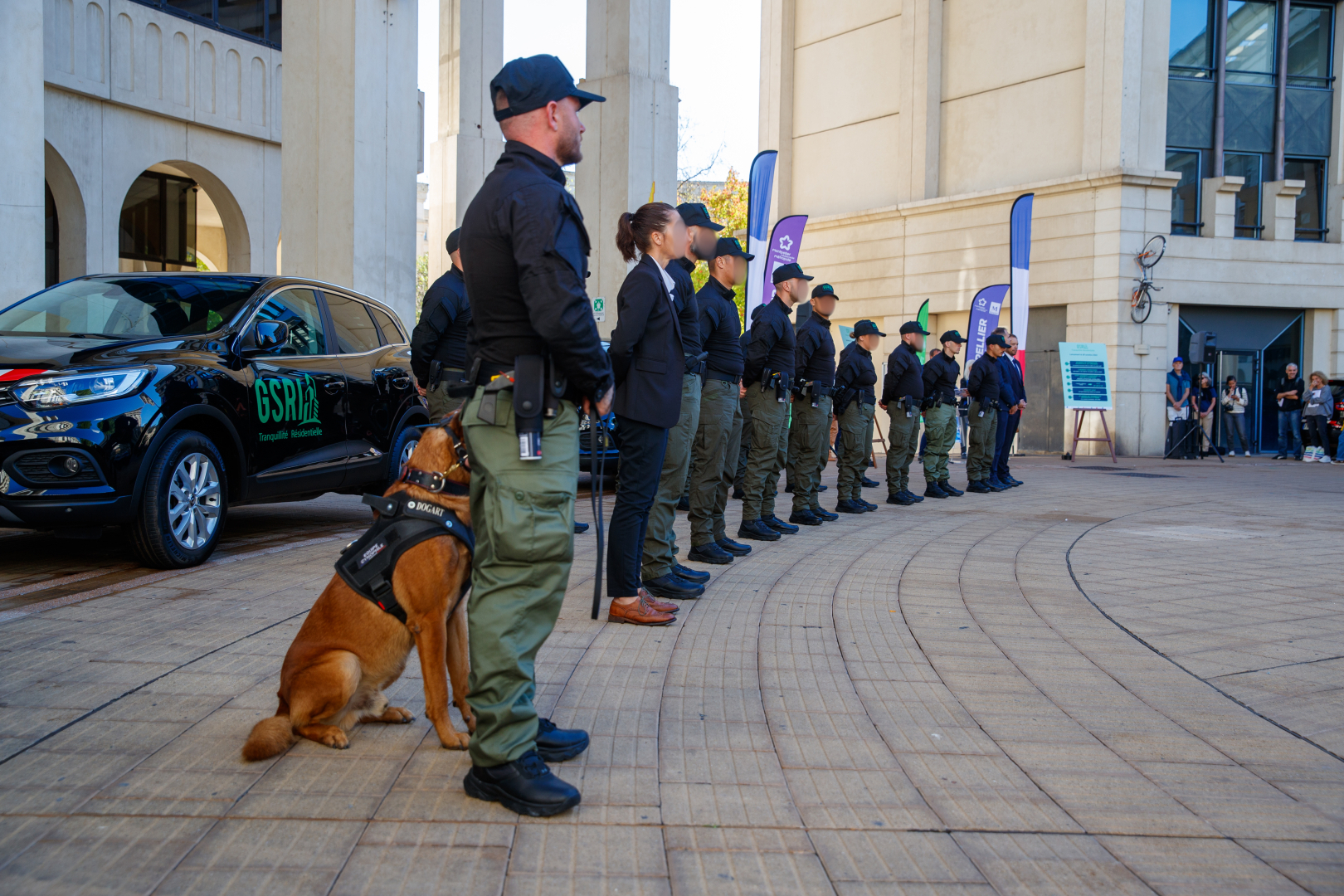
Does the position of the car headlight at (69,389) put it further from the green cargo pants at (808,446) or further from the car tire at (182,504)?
the green cargo pants at (808,446)

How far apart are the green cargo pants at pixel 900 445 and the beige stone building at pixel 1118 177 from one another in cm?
1301

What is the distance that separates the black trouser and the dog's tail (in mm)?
2253

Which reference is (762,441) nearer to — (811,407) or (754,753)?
(811,407)

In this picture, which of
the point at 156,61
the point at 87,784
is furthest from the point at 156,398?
the point at 156,61

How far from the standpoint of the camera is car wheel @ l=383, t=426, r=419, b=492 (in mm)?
8062

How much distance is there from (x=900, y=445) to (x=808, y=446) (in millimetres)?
2832

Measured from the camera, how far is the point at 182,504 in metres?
6.13

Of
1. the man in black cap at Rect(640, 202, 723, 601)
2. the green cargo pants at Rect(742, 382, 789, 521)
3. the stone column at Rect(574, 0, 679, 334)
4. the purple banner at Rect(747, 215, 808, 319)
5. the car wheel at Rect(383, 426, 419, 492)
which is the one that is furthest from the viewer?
the purple banner at Rect(747, 215, 808, 319)

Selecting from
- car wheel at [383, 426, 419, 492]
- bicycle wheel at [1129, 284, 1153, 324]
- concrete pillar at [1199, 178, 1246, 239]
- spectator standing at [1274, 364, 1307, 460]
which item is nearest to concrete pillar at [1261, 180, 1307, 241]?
concrete pillar at [1199, 178, 1246, 239]

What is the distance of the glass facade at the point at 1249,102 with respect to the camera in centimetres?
2427

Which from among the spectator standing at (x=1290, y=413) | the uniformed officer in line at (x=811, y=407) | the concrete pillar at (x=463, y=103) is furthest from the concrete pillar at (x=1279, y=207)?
the uniformed officer in line at (x=811, y=407)

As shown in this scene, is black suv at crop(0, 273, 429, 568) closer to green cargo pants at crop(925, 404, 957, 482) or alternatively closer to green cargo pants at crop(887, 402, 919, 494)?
green cargo pants at crop(887, 402, 919, 494)

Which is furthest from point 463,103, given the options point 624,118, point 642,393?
point 642,393

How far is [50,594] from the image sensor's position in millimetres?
5461
